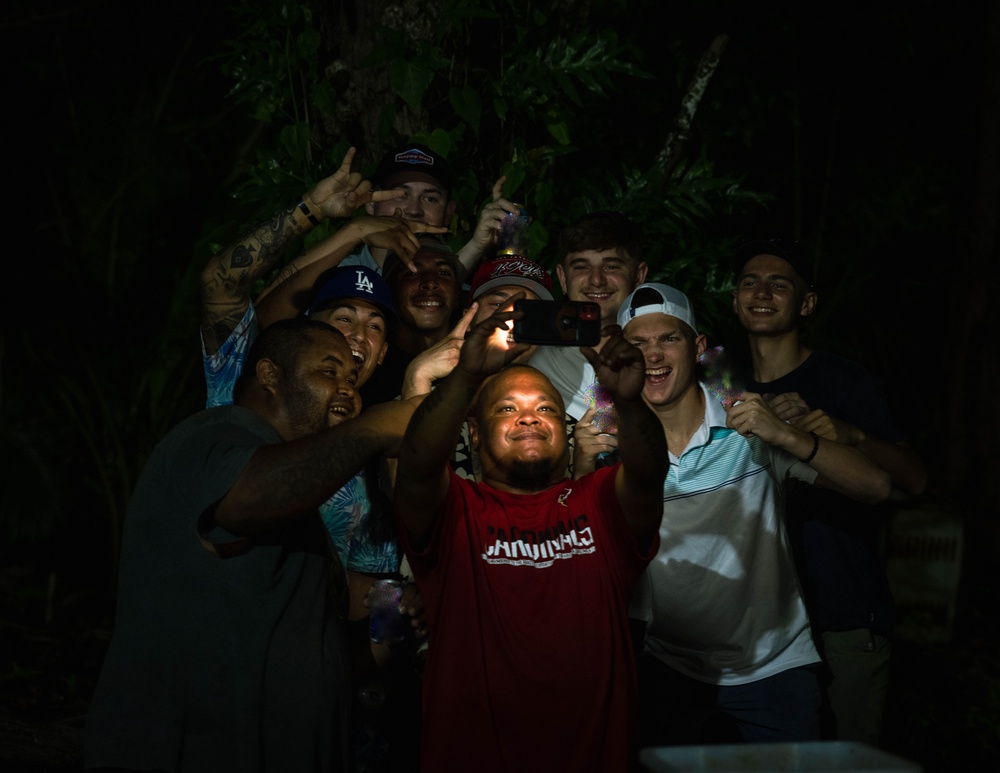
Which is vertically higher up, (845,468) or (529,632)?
(845,468)

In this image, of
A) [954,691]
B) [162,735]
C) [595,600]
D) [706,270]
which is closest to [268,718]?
[162,735]

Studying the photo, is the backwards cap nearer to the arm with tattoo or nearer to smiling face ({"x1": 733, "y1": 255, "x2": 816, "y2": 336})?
smiling face ({"x1": 733, "y1": 255, "x2": 816, "y2": 336})

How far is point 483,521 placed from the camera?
11.4ft

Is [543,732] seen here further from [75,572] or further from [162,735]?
[75,572]

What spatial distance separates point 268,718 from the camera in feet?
10.4

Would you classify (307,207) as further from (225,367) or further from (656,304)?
(656,304)

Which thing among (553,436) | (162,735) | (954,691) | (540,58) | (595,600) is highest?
(540,58)

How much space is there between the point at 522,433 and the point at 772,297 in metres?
1.52

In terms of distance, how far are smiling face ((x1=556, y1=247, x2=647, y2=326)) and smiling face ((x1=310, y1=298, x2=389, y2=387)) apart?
0.89 meters

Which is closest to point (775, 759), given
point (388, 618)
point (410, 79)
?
point (388, 618)

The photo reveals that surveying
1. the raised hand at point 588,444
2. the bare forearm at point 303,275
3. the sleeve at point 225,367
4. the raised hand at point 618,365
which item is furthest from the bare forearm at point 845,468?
the sleeve at point 225,367

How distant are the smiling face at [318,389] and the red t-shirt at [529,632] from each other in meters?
0.45

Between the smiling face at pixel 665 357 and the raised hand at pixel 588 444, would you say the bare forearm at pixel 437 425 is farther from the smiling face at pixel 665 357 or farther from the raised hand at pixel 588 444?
the smiling face at pixel 665 357

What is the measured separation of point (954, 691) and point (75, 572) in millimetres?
6822
